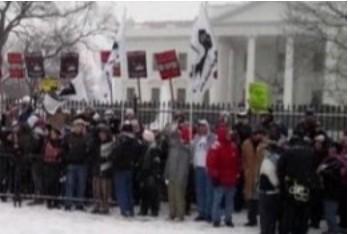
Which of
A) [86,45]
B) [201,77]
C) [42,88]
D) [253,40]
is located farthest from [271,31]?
[201,77]

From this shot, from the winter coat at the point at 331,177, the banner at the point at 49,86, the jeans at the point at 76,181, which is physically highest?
the banner at the point at 49,86

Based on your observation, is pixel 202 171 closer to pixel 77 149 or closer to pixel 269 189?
pixel 269 189

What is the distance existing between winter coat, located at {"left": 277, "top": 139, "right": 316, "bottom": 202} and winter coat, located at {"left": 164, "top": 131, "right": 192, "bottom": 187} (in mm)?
2714

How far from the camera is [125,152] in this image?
17.7 meters

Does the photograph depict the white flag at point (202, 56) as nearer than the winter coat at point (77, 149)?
No

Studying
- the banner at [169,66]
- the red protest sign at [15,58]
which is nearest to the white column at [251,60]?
the red protest sign at [15,58]

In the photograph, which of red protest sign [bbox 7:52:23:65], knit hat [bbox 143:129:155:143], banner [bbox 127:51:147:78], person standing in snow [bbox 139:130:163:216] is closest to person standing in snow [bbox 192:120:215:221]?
person standing in snow [bbox 139:130:163:216]

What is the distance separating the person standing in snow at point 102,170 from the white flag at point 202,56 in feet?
6.81

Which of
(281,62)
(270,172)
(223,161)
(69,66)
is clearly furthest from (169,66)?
(281,62)

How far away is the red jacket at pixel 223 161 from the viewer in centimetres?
1650

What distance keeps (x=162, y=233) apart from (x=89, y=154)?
2.89m

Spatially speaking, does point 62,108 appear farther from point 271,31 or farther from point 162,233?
point 271,31

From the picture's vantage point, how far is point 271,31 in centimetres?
6469

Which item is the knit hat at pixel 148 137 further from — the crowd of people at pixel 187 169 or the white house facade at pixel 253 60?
the white house facade at pixel 253 60
